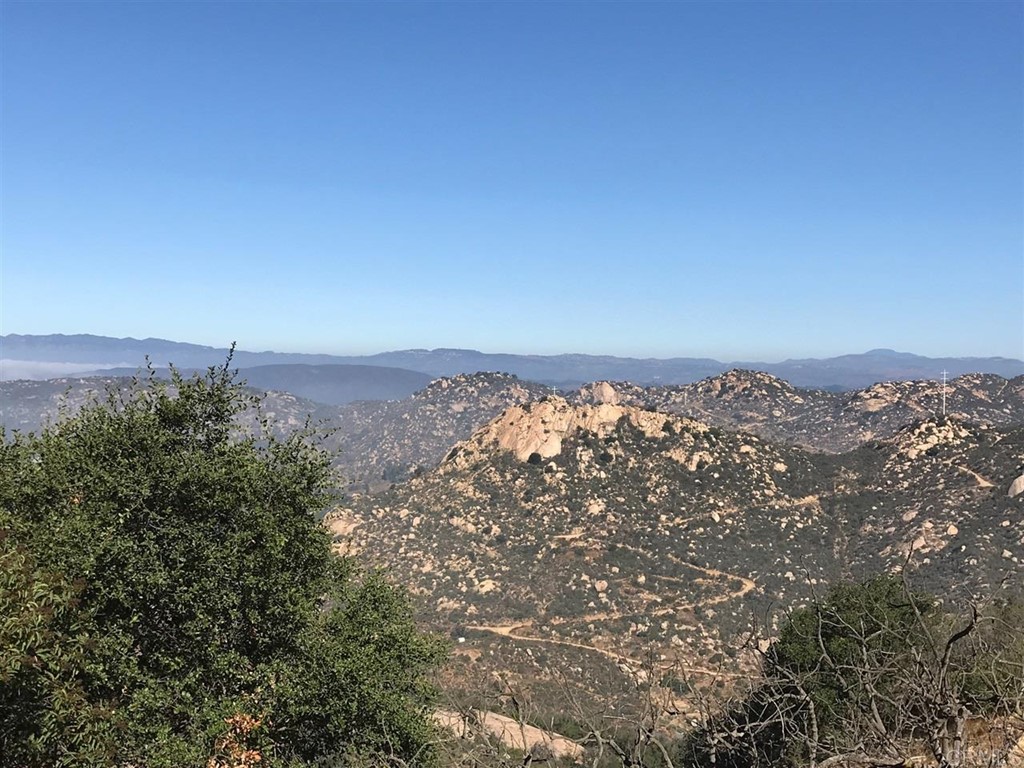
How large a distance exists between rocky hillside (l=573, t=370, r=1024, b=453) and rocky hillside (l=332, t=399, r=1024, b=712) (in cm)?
5477

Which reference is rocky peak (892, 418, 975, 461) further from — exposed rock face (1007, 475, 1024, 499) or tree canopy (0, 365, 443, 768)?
tree canopy (0, 365, 443, 768)

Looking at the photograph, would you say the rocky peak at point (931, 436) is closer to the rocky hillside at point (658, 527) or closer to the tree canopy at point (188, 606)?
the rocky hillside at point (658, 527)

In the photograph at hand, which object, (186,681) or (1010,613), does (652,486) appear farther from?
(186,681)

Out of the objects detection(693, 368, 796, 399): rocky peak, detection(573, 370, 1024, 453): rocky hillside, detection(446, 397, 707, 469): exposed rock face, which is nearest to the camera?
detection(446, 397, 707, 469): exposed rock face

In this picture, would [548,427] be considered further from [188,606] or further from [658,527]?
[188,606]

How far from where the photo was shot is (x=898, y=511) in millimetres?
61219

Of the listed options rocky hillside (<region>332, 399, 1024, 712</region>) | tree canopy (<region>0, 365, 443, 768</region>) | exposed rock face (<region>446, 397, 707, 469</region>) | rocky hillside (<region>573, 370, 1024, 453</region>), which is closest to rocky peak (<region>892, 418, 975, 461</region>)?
rocky hillside (<region>332, 399, 1024, 712</region>)

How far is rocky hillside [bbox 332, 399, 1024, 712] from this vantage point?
164ft

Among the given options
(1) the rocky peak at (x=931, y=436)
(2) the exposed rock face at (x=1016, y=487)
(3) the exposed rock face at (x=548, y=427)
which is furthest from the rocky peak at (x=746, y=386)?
(2) the exposed rock face at (x=1016, y=487)

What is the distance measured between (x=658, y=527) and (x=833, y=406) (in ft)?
429

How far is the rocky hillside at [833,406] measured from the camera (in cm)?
14538

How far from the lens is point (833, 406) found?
569 feet

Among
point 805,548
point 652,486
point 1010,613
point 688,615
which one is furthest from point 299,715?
point 652,486

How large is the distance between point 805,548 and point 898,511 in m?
10.6
